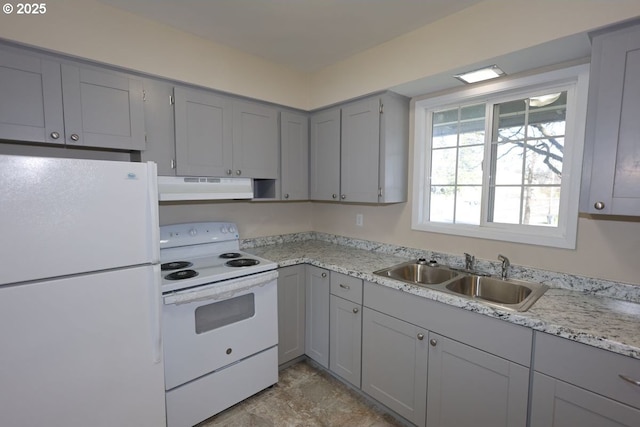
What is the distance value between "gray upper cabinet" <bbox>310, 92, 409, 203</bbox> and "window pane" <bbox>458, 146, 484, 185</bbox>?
420mm

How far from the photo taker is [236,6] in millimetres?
1775

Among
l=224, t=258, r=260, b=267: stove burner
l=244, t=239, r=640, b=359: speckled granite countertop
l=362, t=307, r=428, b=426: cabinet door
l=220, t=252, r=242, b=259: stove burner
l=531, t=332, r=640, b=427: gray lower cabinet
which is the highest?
l=224, t=258, r=260, b=267: stove burner

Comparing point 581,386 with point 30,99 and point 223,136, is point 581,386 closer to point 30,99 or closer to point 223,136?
point 223,136

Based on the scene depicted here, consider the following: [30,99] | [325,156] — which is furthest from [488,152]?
[30,99]

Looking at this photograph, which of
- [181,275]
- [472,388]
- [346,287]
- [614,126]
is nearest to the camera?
[614,126]

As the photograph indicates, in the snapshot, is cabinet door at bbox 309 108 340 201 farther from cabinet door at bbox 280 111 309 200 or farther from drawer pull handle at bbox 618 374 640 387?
drawer pull handle at bbox 618 374 640 387

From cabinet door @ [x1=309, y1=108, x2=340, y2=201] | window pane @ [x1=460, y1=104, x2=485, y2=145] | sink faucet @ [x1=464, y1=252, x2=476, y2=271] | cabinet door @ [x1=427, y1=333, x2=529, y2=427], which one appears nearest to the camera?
cabinet door @ [x1=427, y1=333, x2=529, y2=427]

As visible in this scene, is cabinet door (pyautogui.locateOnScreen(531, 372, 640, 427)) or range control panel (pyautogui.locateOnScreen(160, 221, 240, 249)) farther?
range control panel (pyautogui.locateOnScreen(160, 221, 240, 249))

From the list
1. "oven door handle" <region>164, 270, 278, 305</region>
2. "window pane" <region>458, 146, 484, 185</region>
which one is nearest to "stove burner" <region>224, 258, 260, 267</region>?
"oven door handle" <region>164, 270, 278, 305</region>

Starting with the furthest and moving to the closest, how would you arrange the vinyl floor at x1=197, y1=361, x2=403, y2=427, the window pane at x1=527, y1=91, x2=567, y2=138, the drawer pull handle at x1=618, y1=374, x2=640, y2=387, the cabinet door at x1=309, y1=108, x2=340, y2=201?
the cabinet door at x1=309, y1=108, x2=340, y2=201 → the vinyl floor at x1=197, y1=361, x2=403, y2=427 → the window pane at x1=527, y1=91, x2=567, y2=138 → the drawer pull handle at x1=618, y1=374, x2=640, y2=387

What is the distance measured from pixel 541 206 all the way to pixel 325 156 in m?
1.66

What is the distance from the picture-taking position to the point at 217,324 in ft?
6.30

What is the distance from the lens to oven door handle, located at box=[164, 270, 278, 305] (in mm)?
1692

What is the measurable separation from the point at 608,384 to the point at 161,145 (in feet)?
8.58
